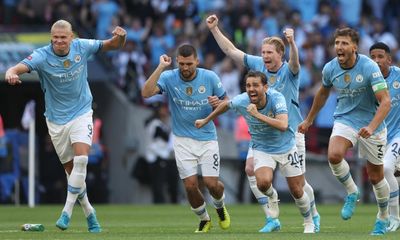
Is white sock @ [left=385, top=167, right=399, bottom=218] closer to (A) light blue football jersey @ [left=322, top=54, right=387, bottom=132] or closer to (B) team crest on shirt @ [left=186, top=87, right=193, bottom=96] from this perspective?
(A) light blue football jersey @ [left=322, top=54, right=387, bottom=132]

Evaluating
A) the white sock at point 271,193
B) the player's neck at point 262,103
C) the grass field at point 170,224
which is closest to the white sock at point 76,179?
the grass field at point 170,224

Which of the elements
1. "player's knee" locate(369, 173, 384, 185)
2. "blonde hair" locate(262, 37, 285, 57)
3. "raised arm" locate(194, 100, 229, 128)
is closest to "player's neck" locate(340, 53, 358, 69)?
"blonde hair" locate(262, 37, 285, 57)

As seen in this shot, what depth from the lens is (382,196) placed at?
55.8 feet

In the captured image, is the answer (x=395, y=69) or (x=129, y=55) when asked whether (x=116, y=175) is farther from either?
(x=395, y=69)

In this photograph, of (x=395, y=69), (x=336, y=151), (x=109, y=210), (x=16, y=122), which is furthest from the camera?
(x=16, y=122)

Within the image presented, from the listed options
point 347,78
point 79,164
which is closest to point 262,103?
point 347,78

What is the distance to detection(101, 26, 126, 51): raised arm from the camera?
17406mm

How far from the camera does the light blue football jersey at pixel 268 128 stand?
17062 mm

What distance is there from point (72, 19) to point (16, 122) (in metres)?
3.11

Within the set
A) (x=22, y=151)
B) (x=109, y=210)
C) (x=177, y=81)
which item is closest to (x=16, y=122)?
(x=22, y=151)

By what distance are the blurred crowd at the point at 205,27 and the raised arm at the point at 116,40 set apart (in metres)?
14.0

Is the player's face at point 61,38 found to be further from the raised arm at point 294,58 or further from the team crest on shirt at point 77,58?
the raised arm at point 294,58

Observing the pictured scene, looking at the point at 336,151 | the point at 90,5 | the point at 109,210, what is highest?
the point at 90,5

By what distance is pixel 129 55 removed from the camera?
107 feet
